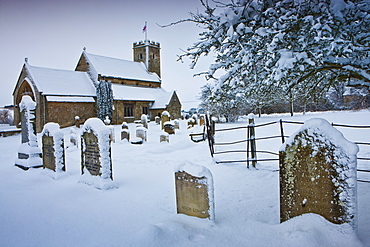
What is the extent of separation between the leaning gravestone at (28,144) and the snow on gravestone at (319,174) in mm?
7934

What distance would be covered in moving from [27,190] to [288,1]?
6857 millimetres

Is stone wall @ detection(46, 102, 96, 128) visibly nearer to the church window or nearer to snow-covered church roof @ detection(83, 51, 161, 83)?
the church window

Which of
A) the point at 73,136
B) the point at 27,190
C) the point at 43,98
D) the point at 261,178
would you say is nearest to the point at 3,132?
the point at 43,98

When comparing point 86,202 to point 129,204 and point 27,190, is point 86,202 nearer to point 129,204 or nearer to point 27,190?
point 129,204

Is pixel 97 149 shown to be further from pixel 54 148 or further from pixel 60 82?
pixel 60 82

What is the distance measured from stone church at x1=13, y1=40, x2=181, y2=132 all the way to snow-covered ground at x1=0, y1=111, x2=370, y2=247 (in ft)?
67.1

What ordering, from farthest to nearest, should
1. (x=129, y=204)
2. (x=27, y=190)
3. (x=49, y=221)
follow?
1. (x=27, y=190)
2. (x=129, y=204)
3. (x=49, y=221)

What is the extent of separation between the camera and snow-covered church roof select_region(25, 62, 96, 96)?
2484cm

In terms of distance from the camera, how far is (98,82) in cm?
2936

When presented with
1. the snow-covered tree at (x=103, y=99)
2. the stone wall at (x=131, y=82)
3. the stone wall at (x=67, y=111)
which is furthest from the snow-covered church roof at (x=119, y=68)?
the stone wall at (x=67, y=111)

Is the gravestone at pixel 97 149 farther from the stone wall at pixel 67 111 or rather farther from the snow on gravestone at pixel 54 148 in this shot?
the stone wall at pixel 67 111

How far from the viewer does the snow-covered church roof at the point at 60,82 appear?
24.8 metres

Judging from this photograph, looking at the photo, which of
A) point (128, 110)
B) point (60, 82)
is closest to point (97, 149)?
point (60, 82)

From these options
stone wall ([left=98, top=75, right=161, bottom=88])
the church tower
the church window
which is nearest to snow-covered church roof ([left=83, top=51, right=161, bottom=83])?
stone wall ([left=98, top=75, right=161, bottom=88])
